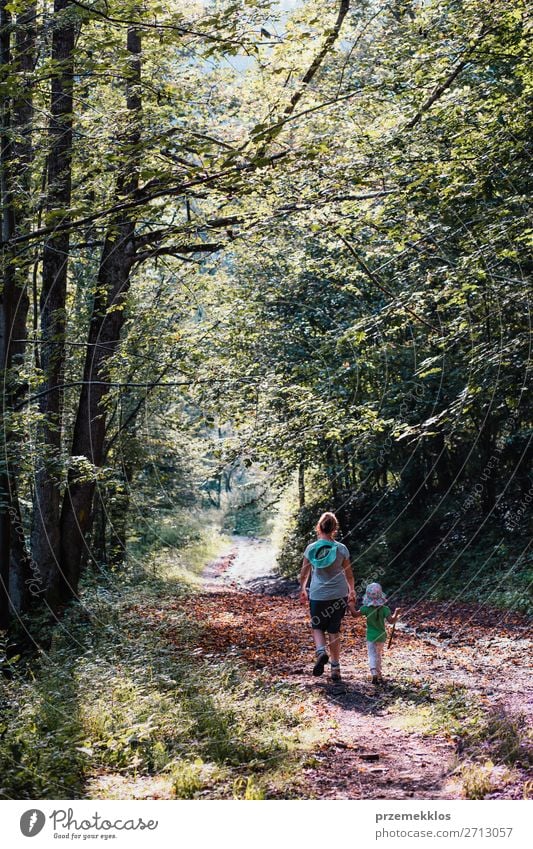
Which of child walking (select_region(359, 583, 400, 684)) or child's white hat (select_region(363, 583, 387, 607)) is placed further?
child's white hat (select_region(363, 583, 387, 607))

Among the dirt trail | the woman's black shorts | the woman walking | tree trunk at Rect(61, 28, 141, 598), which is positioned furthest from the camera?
tree trunk at Rect(61, 28, 141, 598)

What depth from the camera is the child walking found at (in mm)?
8477

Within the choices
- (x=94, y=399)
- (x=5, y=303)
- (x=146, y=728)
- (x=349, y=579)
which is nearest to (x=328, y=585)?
(x=349, y=579)

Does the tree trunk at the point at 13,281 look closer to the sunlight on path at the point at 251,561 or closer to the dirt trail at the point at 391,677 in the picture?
the dirt trail at the point at 391,677

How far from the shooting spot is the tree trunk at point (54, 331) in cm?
997

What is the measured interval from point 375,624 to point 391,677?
3.64ft

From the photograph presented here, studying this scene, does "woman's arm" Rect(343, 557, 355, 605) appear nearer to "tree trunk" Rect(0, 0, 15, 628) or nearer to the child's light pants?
the child's light pants

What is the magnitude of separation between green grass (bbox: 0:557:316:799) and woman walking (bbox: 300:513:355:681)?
0.74 metres

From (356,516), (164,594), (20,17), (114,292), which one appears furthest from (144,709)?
(356,516)

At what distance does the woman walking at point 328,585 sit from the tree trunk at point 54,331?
358cm

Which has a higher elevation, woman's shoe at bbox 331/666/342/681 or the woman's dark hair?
the woman's dark hair

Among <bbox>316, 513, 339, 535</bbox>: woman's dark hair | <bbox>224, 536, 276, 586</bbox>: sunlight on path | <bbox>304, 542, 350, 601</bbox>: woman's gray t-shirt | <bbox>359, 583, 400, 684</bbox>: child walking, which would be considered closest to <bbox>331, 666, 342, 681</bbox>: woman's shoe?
<bbox>359, 583, 400, 684</bbox>: child walking

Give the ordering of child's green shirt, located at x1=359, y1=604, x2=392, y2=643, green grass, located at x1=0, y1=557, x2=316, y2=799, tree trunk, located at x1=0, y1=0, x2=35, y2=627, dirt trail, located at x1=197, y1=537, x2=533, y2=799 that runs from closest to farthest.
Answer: green grass, located at x1=0, y1=557, x2=316, y2=799
dirt trail, located at x1=197, y1=537, x2=533, y2=799
child's green shirt, located at x1=359, y1=604, x2=392, y2=643
tree trunk, located at x1=0, y1=0, x2=35, y2=627

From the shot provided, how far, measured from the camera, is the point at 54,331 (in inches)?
437
